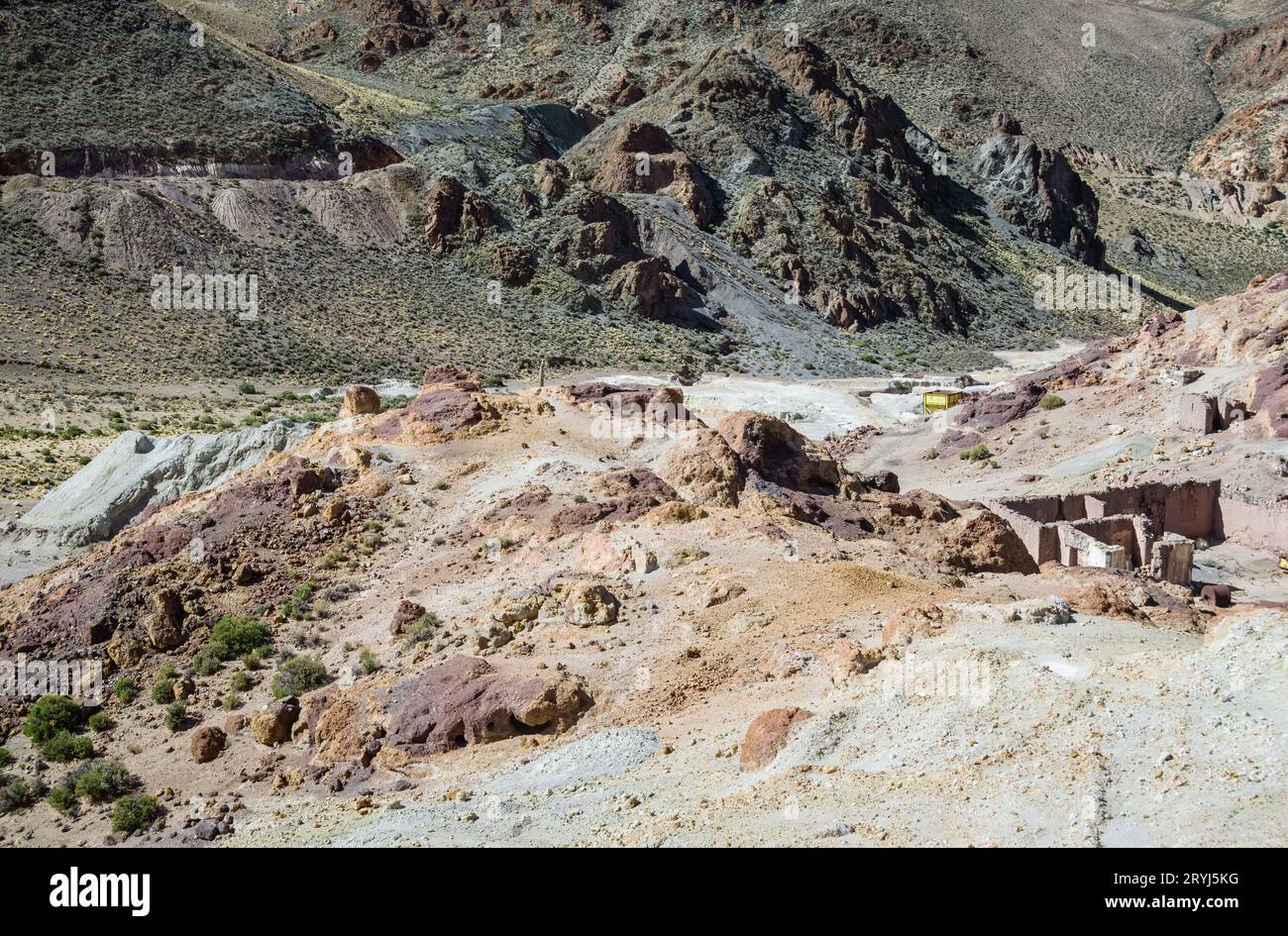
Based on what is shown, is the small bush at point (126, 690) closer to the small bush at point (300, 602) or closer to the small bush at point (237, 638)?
the small bush at point (237, 638)

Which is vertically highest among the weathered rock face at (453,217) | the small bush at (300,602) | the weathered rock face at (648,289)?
the weathered rock face at (453,217)

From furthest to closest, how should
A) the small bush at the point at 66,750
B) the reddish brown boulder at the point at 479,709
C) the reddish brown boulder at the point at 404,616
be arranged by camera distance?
the reddish brown boulder at the point at 404,616 → the small bush at the point at 66,750 → the reddish brown boulder at the point at 479,709

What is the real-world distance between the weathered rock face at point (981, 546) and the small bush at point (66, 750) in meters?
11.0

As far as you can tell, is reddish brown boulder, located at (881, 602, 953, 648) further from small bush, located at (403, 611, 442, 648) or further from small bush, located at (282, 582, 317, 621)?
small bush, located at (282, 582, 317, 621)

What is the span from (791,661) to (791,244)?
5740 centimetres

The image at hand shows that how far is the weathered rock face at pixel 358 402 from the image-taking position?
70.6 ft

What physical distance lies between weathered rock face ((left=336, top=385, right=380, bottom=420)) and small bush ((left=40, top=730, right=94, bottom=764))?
9160 millimetres

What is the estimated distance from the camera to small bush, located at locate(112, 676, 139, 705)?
14.3m

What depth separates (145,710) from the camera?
14133 millimetres

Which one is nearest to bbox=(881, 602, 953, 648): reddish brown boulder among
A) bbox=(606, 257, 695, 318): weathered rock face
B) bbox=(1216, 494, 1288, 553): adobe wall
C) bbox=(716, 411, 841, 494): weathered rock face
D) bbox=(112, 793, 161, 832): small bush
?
bbox=(716, 411, 841, 494): weathered rock face

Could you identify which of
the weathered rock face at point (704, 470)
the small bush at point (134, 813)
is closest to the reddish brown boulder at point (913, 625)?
the weathered rock face at point (704, 470)

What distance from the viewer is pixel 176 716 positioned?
13.6 m
